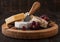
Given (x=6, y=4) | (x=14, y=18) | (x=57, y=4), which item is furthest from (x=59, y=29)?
(x=6, y=4)

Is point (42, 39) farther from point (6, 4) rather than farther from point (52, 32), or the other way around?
point (6, 4)

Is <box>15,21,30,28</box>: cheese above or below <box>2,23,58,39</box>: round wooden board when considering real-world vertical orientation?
above

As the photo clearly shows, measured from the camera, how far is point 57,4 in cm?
190

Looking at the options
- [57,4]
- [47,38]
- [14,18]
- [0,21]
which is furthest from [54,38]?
[57,4]

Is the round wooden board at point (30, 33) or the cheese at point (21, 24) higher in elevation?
the cheese at point (21, 24)

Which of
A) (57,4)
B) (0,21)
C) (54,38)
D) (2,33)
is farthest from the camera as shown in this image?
(57,4)

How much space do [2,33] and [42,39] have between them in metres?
0.24

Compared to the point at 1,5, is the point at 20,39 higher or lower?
lower

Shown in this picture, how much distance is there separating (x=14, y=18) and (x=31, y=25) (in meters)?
0.14

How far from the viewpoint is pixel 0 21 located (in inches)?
57.8

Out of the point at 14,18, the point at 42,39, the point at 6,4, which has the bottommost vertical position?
the point at 42,39

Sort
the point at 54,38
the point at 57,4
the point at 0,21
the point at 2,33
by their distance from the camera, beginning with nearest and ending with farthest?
the point at 54,38
the point at 2,33
the point at 0,21
the point at 57,4

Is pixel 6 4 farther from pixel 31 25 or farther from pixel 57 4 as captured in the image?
pixel 31 25

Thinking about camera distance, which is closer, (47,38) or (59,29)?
(47,38)
